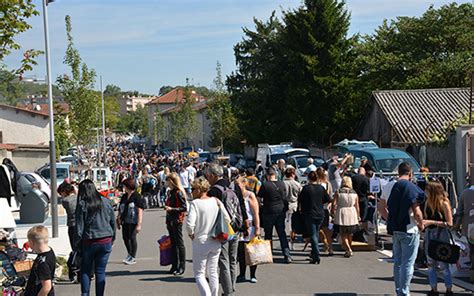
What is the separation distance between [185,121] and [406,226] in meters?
69.0

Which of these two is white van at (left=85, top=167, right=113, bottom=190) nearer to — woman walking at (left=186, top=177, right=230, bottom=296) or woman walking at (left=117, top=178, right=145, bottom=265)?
woman walking at (left=117, top=178, right=145, bottom=265)

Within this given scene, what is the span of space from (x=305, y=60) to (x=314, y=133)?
4772mm

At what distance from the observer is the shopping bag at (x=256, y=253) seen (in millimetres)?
10805

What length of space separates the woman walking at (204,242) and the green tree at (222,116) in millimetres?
50953

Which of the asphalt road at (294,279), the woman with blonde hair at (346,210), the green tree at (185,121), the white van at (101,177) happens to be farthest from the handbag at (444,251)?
the green tree at (185,121)

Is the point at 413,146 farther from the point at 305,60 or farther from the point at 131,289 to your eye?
the point at 131,289

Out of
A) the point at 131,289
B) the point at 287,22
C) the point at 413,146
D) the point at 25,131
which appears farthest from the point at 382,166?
the point at 25,131

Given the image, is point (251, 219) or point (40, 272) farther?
point (251, 219)

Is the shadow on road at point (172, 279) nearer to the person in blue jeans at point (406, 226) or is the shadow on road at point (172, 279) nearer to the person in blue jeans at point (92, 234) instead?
the person in blue jeans at point (92, 234)

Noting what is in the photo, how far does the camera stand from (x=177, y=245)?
38.4 feet

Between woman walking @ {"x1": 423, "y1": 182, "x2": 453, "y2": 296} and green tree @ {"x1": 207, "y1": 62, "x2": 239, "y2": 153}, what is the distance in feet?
165

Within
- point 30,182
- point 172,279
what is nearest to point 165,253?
point 172,279

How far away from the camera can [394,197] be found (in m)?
9.14

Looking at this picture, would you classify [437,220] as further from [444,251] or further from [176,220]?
[176,220]
